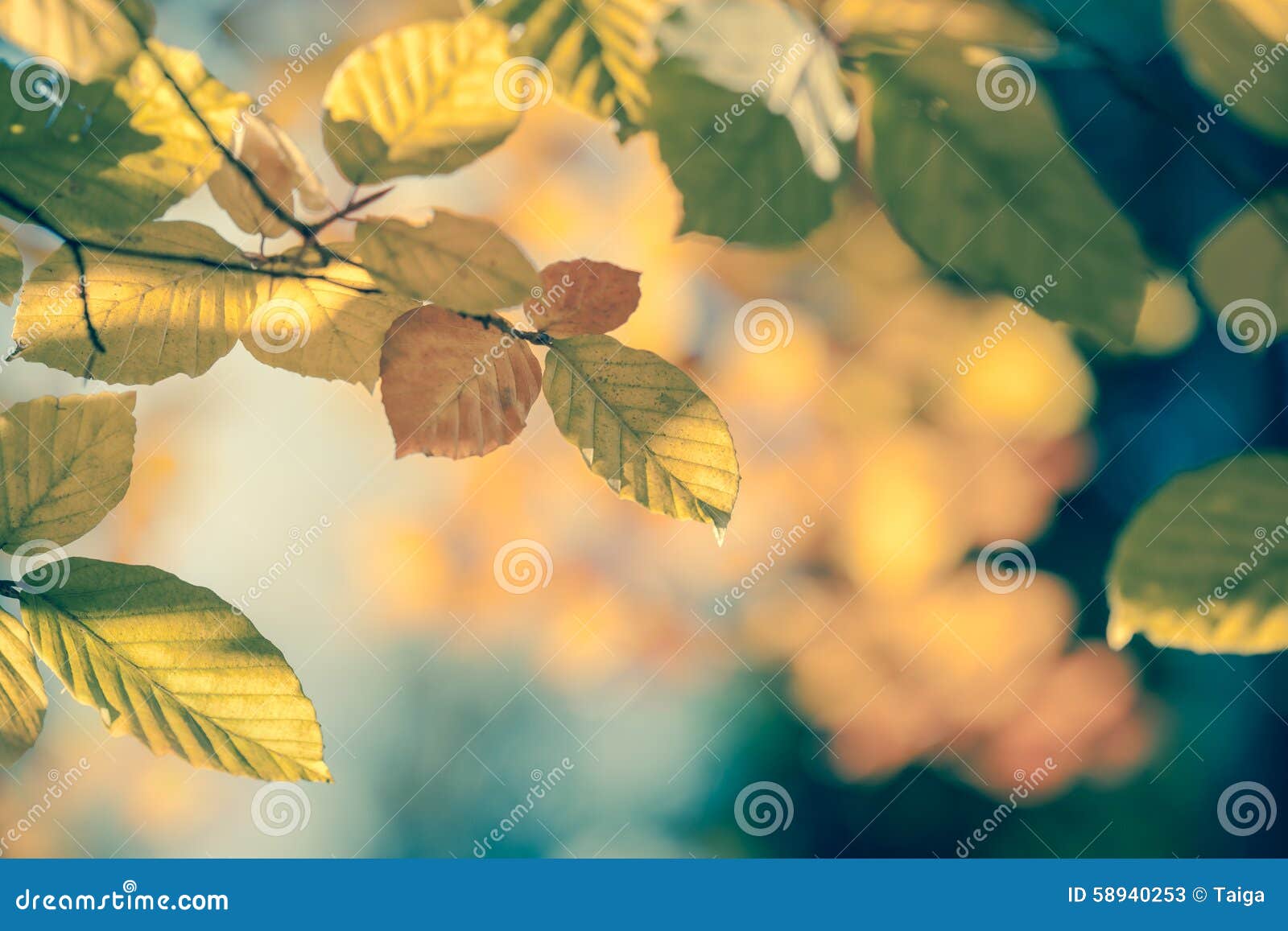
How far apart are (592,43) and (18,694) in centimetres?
38

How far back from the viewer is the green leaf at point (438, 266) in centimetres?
39

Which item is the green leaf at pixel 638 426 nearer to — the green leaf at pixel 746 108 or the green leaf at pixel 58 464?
the green leaf at pixel 746 108

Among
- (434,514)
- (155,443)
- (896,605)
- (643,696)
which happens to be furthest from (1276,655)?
(155,443)

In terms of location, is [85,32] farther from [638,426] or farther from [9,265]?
[638,426]

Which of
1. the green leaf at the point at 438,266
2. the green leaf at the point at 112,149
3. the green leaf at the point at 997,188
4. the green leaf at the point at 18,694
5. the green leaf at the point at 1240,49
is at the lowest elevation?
the green leaf at the point at 18,694

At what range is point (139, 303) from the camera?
0.39m

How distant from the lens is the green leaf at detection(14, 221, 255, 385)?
39cm

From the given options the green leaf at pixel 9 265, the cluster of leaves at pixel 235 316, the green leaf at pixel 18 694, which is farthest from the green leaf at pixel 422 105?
the green leaf at pixel 18 694

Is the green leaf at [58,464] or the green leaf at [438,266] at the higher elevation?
the green leaf at [438,266]

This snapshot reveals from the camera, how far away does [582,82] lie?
1.26 ft

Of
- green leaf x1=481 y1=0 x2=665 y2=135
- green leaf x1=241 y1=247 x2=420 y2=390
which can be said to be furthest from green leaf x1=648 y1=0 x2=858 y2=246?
green leaf x1=241 y1=247 x2=420 y2=390

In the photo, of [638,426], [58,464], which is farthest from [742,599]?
[58,464]

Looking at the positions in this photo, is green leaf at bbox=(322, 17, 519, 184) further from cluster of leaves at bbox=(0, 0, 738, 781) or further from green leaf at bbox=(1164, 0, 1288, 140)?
green leaf at bbox=(1164, 0, 1288, 140)

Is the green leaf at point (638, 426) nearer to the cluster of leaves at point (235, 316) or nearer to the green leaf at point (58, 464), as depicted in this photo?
the cluster of leaves at point (235, 316)
